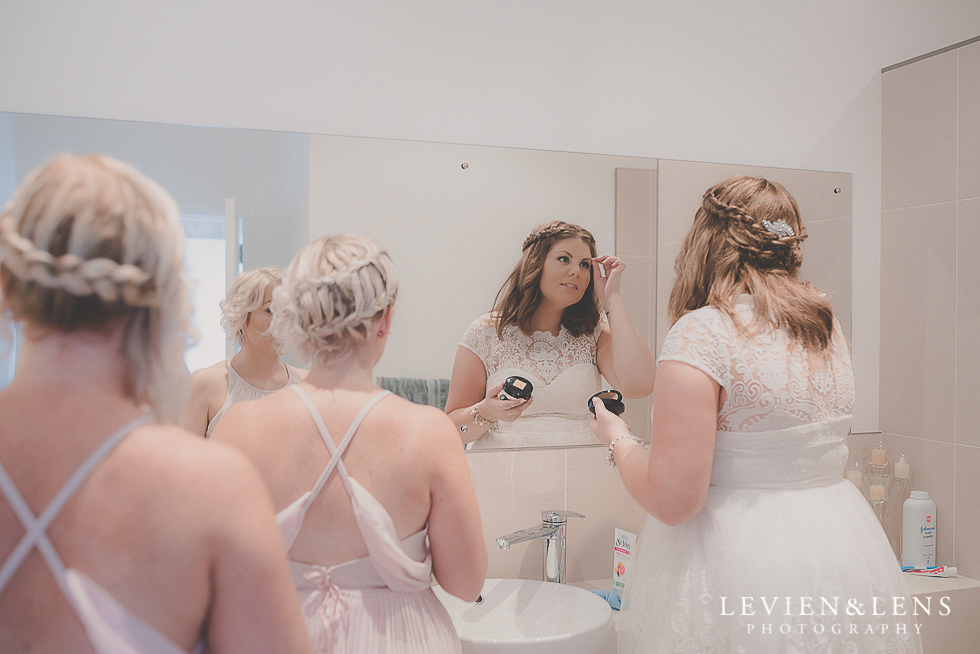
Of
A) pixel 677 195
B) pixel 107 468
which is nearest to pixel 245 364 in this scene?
pixel 107 468

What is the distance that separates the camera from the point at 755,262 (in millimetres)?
1301

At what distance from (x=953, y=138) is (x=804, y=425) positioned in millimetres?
1220

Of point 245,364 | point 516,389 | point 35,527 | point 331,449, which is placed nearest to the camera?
point 35,527

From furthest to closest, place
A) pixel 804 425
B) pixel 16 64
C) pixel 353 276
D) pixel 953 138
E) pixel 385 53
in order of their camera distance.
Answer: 1. pixel 953 138
2. pixel 385 53
3. pixel 16 64
4. pixel 804 425
5. pixel 353 276

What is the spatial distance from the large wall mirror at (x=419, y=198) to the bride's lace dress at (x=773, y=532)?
637 millimetres

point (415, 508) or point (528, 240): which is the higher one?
point (528, 240)

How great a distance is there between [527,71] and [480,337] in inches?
25.1

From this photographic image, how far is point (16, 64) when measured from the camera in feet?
4.86

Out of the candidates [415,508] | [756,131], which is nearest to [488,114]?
[756,131]

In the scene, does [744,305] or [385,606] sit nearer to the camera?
[385,606]

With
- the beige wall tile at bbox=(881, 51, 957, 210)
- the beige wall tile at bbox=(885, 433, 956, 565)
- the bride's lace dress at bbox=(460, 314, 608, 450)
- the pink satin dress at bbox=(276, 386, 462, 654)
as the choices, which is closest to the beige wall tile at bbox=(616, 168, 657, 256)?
the bride's lace dress at bbox=(460, 314, 608, 450)

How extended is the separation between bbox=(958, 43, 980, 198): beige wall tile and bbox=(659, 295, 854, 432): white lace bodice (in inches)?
41.0

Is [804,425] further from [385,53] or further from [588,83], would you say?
[385,53]

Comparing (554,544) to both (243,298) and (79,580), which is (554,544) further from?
(79,580)
